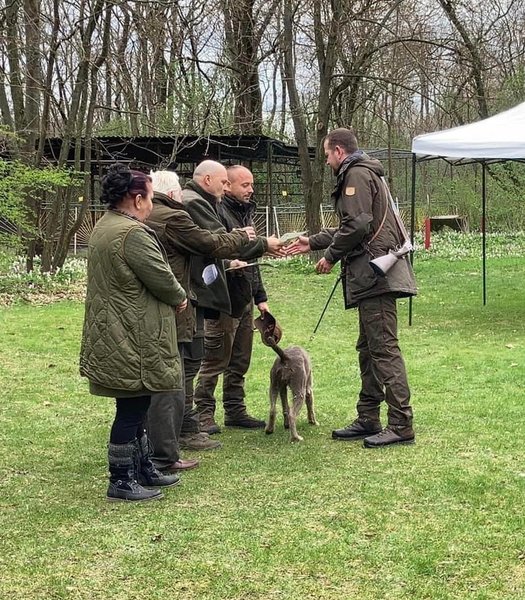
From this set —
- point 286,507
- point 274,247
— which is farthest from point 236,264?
point 286,507

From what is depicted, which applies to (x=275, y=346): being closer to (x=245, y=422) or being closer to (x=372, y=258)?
(x=245, y=422)

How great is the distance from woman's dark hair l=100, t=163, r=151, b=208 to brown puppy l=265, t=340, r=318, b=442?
1.67m

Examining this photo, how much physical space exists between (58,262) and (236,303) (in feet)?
34.3

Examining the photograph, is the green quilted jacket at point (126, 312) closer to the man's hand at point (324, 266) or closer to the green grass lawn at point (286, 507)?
the green grass lawn at point (286, 507)

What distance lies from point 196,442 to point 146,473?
2.50ft

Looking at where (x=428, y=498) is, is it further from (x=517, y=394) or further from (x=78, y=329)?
(x=78, y=329)

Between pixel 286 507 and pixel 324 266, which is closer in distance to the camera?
pixel 286 507

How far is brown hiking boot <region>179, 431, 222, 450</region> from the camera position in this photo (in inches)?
200

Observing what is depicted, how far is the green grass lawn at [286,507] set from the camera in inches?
126

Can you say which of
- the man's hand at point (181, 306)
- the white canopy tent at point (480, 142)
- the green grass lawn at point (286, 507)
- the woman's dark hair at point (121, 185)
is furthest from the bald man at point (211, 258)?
the white canopy tent at point (480, 142)

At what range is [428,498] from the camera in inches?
160

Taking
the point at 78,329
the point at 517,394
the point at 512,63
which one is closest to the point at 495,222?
the point at 512,63

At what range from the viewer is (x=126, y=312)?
3910 mm

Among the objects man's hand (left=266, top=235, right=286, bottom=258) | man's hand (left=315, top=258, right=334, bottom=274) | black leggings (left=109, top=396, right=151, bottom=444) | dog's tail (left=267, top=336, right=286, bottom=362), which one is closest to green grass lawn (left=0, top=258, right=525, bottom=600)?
black leggings (left=109, top=396, right=151, bottom=444)
